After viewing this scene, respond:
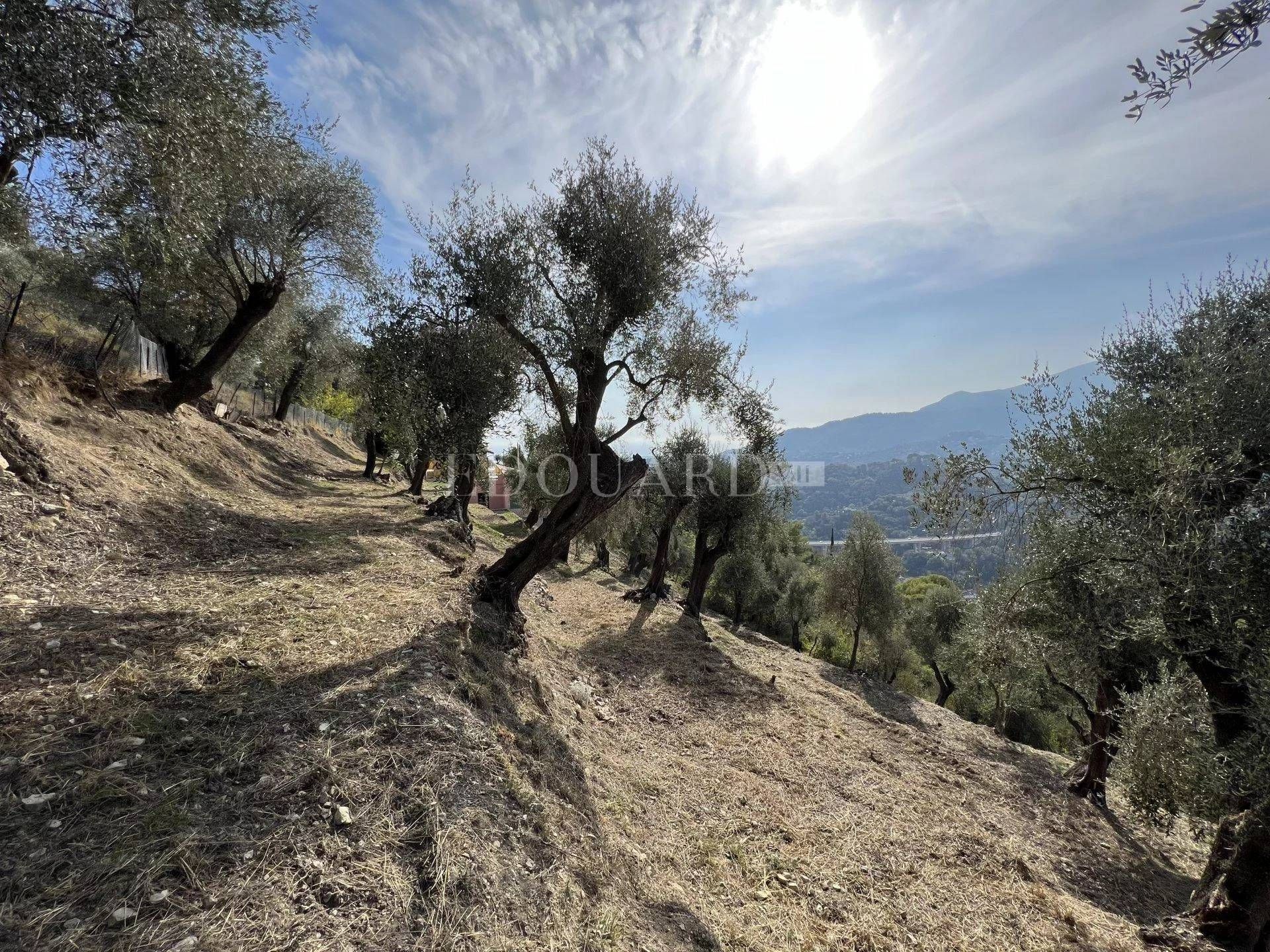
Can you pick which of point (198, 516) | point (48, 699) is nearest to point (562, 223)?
point (198, 516)

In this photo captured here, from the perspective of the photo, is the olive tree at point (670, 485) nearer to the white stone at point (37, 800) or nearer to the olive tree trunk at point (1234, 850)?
the olive tree trunk at point (1234, 850)

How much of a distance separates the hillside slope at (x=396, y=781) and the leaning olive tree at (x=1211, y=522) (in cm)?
153

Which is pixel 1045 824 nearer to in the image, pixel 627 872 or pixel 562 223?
pixel 627 872

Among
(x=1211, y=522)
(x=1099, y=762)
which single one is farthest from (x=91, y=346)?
(x=1099, y=762)

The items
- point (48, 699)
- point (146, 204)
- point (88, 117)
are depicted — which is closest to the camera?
point (48, 699)

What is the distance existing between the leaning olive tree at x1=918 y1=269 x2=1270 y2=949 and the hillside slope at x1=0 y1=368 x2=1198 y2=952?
1.53 metres

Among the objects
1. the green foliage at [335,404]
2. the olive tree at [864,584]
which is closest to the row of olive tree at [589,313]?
the olive tree at [864,584]

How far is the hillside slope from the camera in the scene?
285 cm

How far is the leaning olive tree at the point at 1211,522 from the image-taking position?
499cm

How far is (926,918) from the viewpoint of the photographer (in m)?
5.48

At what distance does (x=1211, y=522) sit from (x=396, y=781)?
7.99 meters

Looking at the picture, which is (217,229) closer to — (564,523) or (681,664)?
(564,523)

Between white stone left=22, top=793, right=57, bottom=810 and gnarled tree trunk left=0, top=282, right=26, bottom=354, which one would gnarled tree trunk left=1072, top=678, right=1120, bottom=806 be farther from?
gnarled tree trunk left=0, top=282, right=26, bottom=354

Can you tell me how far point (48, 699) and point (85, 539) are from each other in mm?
3932
